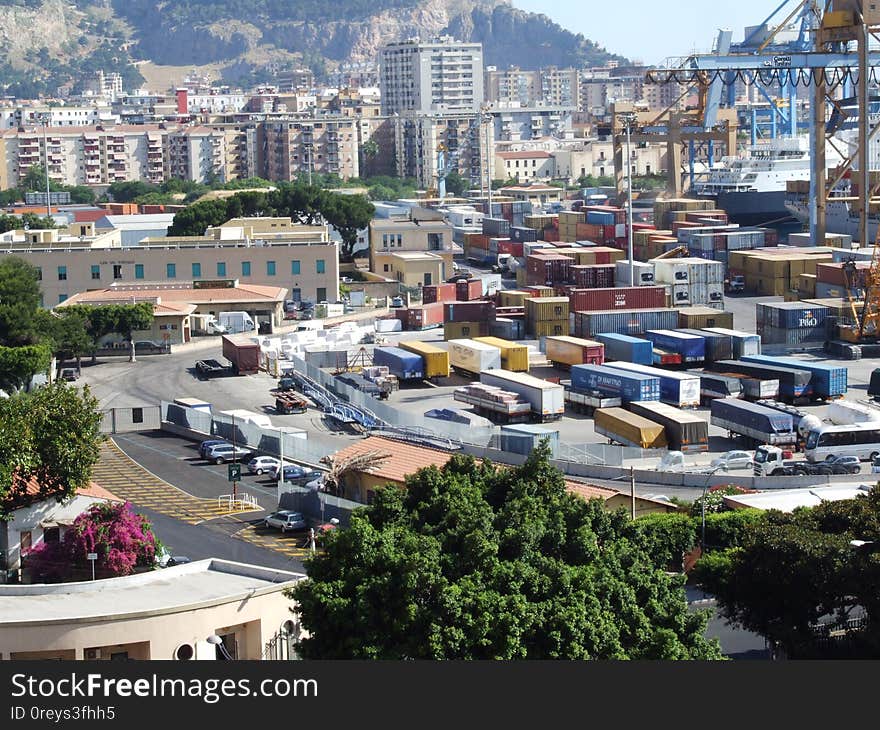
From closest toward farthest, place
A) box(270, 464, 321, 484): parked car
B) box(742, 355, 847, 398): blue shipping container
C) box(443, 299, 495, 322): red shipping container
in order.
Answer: box(270, 464, 321, 484): parked car, box(742, 355, 847, 398): blue shipping container, box(443, 299, 495, 322): red shipping container

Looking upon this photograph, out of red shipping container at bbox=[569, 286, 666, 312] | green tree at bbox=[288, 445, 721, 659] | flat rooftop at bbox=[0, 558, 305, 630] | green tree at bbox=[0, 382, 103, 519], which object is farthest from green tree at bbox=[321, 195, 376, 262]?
green tree at bbox=[288, 445, 721, 659]

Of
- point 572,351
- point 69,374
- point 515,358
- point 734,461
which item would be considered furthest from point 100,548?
point 69,374

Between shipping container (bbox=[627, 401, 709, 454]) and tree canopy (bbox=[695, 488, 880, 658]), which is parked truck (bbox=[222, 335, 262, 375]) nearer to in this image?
shipping container (bbox=[627, 401, 709, 454])

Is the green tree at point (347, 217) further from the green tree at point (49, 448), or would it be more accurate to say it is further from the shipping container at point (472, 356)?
the green tree at point (49, 448)

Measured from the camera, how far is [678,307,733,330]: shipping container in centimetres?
3150

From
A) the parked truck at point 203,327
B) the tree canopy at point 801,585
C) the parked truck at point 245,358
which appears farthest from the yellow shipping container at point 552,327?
the tree canopy at point 801,585

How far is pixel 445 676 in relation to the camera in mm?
6398

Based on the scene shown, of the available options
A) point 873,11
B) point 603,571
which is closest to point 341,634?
point 603,571

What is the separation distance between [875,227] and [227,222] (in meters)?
19.7

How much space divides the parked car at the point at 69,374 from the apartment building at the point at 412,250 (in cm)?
1486

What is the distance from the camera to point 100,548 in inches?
533

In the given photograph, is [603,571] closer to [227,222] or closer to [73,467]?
[73,467]

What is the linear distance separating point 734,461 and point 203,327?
17995 mm

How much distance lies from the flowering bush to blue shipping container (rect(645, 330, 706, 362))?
1671cm
